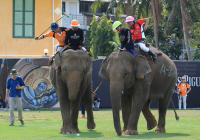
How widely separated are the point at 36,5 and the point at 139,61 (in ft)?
61.5

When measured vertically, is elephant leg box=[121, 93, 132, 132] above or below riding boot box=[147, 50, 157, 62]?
below

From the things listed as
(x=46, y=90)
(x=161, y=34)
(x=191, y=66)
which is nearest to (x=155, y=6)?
(x=161, y=34)

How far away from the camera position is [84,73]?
14.3 meters

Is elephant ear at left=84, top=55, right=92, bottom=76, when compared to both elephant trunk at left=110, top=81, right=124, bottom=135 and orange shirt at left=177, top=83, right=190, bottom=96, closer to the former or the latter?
elephant trunk at left=110, top=81, right=124, bottom=135

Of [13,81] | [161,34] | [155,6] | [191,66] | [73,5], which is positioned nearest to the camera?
[13,81]

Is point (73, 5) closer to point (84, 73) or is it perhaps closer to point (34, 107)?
point (34, 107)

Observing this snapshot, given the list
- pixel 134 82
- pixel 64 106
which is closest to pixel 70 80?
pixel 64 106

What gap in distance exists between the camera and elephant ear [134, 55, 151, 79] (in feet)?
45.2

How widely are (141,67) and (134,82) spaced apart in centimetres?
45

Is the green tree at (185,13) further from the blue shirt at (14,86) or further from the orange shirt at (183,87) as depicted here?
the blue shirt at (14,86)

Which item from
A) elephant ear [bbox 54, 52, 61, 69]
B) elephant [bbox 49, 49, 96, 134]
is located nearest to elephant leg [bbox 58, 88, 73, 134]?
elephant [bbox 49, 49, 96, 134]

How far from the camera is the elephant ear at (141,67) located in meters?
13.8

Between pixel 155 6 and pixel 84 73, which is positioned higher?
pixel 155 6

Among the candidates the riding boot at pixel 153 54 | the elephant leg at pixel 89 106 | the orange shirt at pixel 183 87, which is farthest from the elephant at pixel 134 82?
the orange shirt at pixel 183 87
